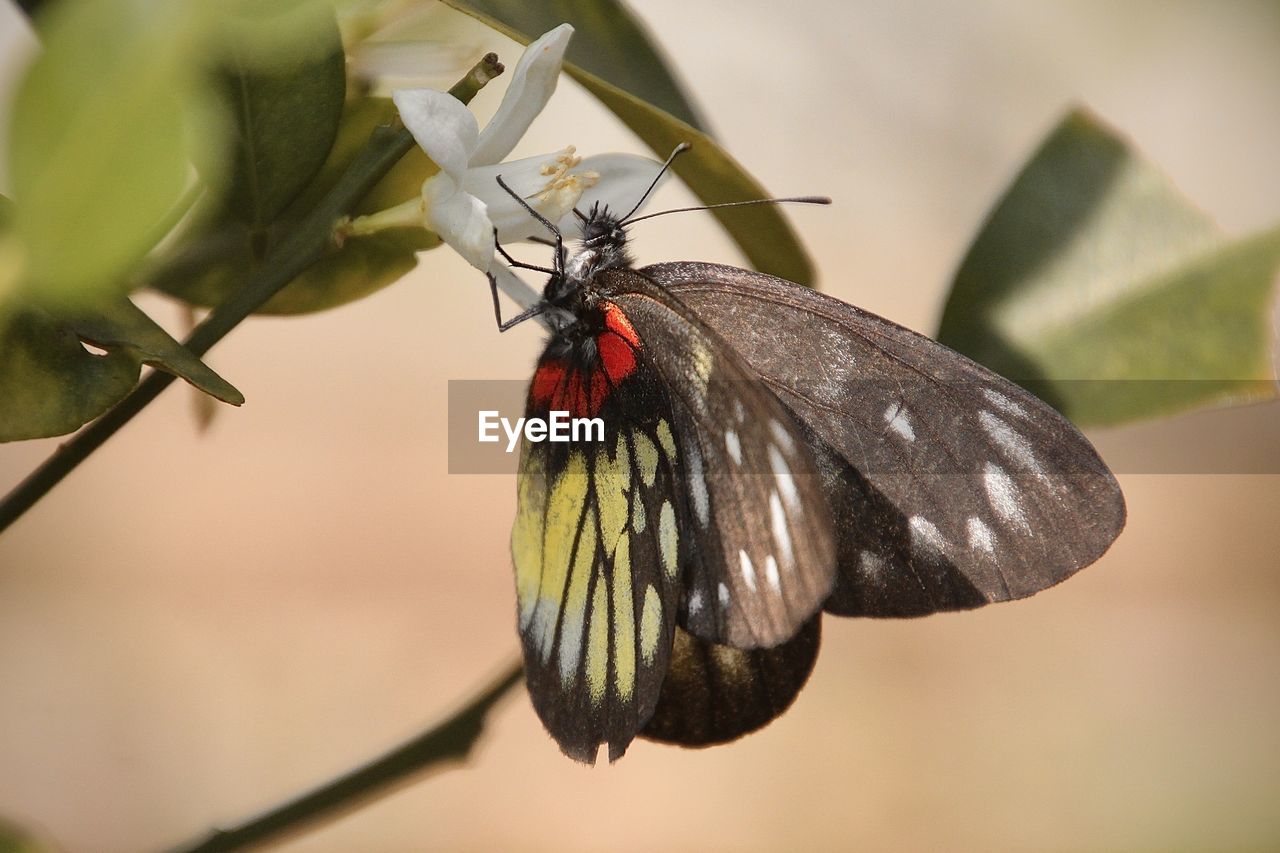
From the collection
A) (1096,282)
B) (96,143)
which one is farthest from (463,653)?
(96,143)

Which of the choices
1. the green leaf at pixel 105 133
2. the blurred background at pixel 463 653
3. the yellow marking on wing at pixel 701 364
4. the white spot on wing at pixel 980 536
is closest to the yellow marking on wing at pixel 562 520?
the yellow marking on wing at pixel 701 364

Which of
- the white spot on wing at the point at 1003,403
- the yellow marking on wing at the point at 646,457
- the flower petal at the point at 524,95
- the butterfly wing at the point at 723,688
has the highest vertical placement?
the flower petal at the point at 524,95

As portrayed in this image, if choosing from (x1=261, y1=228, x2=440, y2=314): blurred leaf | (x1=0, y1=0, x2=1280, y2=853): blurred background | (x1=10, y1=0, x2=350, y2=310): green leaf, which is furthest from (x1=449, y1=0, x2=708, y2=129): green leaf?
(x1=0, y1=0, x2=1280, y2=853): blurred background

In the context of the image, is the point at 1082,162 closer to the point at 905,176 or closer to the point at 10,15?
the point at 10,15

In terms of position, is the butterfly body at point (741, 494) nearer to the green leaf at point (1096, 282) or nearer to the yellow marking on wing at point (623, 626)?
the yellow marking on wing at point (623, 626)

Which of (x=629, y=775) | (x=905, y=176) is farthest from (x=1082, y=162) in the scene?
(x=905, y=176)

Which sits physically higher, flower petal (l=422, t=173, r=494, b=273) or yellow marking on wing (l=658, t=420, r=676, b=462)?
flower petal (l=422, t=173, r=494, b=273)

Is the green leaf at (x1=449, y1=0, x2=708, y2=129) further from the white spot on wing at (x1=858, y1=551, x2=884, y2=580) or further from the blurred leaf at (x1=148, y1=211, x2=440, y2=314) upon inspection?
the white spot on wing at (x1=858, y1=551, x2=884, y2=580)
